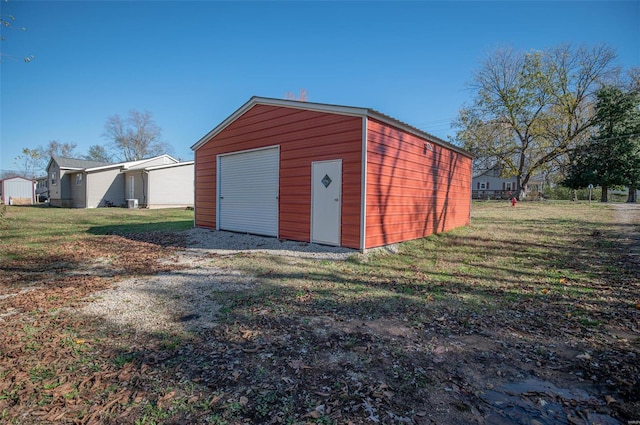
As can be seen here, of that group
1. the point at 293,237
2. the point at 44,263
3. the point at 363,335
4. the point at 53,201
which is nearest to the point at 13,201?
the point at 53,201

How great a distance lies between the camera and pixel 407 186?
8.22 m

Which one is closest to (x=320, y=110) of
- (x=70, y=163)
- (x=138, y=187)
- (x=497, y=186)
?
(x=138, y=187)

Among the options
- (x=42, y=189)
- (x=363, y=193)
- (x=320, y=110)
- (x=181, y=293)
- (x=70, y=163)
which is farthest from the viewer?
(x=42, y=189)

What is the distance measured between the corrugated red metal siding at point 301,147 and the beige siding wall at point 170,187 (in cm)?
1337

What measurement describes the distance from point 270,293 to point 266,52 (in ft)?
42.3

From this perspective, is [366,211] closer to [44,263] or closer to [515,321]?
[515,321]

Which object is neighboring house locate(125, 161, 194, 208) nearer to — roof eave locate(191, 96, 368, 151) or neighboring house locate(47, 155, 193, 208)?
neighboring house locate(47, 155, 193, 208)

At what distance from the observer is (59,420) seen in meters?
1.92

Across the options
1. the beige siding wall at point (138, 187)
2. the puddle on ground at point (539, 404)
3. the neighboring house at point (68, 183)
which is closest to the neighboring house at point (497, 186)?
the beige siding wall at point (138, 187)

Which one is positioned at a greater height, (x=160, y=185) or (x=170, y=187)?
(x=160, y=185)

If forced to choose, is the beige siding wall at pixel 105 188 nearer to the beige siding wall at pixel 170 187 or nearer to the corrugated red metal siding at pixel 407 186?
the beige siding wall at pixel 170 187

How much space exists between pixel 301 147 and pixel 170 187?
17873 mm

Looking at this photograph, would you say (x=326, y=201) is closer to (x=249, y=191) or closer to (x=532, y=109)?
(x=249, y=191)

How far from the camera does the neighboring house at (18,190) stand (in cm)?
2883
